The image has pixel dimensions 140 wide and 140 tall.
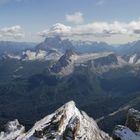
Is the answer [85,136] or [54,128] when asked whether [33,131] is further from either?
[85,136]

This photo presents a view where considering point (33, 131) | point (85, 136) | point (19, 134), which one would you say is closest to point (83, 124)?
point (85, 136)

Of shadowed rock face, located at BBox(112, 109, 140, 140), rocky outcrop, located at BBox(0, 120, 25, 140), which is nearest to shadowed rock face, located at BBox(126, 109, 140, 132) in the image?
shadowed rock face, located at BBox(112, 109, 140, 140)

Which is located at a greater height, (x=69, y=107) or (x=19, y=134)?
(x=69, y=107)

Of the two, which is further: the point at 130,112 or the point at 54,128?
the point at 130,112

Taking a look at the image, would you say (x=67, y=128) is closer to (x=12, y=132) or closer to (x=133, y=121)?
(x=12, y=132)

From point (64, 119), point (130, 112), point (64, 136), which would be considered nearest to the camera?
point (64, 136)

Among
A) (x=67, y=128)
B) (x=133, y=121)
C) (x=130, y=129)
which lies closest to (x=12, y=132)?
(x=67, y=128)

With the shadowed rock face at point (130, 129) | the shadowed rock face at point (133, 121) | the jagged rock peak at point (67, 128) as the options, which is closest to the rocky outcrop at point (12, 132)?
the jagged rock peak at point (67, 128)

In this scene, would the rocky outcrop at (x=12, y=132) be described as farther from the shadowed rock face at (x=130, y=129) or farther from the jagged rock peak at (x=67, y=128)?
the shadowed rock face at (x=130, y=129)
